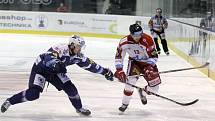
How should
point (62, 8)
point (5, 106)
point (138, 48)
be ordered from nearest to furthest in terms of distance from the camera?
point (5, 106)
point (138, 48)
point (62, 8)

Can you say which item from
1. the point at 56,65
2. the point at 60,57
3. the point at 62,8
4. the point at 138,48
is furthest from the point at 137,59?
the point at 62,8

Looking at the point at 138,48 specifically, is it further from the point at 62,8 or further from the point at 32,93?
the point at 62,8

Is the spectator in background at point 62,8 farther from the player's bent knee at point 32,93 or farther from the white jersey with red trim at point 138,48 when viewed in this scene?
the player's bent knee at point 32,93

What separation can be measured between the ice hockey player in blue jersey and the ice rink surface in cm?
29

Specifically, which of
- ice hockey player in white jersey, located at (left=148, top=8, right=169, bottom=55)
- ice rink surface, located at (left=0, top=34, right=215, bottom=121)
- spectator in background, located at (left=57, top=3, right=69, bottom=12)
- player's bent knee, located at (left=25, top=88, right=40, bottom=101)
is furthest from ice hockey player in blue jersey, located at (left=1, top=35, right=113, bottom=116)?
spectator in background, located at (left=57, top=3, right=69, bottom=12)

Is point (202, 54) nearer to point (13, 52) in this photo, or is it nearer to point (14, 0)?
point (13, 52)

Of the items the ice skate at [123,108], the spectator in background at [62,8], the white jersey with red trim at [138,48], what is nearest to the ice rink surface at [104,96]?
the ice skate at [123,108]

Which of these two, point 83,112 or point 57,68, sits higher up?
point 57,68

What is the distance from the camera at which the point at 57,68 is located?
17.2 ft

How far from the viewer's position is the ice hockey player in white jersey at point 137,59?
5899 mm

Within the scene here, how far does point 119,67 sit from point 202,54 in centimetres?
447

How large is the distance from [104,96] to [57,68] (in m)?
2.22

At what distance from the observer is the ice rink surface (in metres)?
5.98

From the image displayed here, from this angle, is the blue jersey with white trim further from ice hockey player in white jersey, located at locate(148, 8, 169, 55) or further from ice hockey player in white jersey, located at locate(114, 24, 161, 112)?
ice hockey player in white jersey, located at locate(148, 8, 169, 55)
